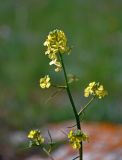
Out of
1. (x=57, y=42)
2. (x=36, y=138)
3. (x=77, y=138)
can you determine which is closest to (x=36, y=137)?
(x=36, y=138)

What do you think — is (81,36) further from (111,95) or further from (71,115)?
(71,115)

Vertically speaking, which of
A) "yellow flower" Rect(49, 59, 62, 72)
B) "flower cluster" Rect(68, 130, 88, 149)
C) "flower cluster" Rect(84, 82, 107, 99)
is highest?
"yellow flower" Rect(49, 59, 62, 72)

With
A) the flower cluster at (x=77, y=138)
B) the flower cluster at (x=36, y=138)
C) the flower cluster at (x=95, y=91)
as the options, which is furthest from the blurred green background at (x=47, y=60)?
the flower cluster at (x=77, y=138)

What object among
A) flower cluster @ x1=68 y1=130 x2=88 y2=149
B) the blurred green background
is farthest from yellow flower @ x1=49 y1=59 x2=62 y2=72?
the blurred green background

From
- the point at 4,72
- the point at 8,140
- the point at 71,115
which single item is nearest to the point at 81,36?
the point at 4,72

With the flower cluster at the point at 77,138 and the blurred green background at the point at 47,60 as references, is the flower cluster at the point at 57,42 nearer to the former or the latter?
the flower cluster at the point at 77,138

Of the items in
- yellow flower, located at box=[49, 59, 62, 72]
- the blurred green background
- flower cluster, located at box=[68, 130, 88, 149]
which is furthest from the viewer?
the blurred green background

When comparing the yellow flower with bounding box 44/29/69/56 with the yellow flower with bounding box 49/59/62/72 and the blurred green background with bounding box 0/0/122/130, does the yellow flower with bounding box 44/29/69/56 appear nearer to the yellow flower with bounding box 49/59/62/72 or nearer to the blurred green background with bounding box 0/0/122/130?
the yellow flower with bounding box 49/59/62/72

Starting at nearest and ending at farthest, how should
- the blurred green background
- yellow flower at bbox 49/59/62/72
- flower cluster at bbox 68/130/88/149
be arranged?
flower cluster at bbox 68/130/88/149
yellow flower at bbox 49/59/62/72
the blurred green background
